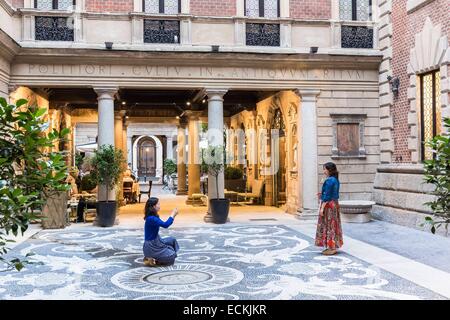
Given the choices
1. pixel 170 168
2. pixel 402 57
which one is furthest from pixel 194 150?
pixel 170 168

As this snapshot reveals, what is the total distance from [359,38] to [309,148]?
3.44 m

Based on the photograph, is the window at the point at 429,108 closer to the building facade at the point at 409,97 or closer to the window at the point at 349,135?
the building facade at the point at 409,97

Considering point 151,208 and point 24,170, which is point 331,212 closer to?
point 151,208

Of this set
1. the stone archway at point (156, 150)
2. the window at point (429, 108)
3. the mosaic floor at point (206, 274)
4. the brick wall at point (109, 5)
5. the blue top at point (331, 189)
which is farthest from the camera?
the stone archway at point (156, 150)

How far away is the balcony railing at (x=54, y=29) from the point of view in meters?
13.2

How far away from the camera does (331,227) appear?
8.97 meters

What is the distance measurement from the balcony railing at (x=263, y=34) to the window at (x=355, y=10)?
2069 mm

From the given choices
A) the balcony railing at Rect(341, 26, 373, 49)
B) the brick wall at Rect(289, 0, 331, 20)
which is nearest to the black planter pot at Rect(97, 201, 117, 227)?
the brick wall at Rect(289, 0, 331, 20)

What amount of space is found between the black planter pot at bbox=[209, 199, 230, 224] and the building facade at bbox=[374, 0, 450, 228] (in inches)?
165

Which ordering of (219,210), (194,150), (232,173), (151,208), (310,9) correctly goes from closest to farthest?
(151,208), (219,210), (310,9), (194,150), (232,173)

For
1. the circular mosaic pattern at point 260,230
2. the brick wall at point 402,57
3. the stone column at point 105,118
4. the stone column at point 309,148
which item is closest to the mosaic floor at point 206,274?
the circular mosaic pattern at point 260,230

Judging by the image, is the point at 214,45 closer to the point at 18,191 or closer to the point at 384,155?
the point at 384,155

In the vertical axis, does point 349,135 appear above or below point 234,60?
below
